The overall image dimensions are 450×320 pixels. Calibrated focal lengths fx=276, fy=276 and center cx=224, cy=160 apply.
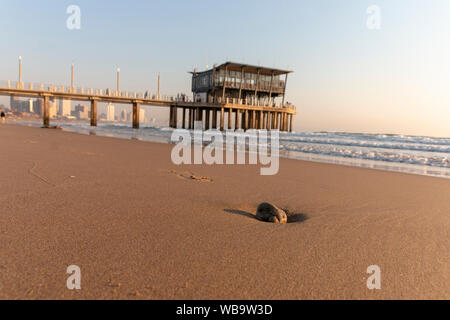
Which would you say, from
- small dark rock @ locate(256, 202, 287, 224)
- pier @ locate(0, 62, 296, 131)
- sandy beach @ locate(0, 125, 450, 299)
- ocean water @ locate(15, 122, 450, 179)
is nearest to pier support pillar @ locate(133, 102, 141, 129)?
pier @ locate(0, 62, 296, 131)

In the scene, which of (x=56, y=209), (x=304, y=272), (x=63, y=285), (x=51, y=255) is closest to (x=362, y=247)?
(x=304, y=272)

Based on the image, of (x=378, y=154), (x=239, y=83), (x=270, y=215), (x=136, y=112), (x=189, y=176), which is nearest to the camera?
(x=270, y=215)

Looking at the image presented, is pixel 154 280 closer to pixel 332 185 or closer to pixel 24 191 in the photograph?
pixel 24 191

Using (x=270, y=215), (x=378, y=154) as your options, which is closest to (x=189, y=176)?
(x=270, y=215)

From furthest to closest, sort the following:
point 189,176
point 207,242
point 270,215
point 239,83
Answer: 1. point 239,83
2. point 189,176
3. point 270,215
4. point 207,242

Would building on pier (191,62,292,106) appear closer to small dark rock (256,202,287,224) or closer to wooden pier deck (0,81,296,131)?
wooden pier deck (0,81,296,131)

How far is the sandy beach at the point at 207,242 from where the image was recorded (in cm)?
168

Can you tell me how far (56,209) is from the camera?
9.60ft

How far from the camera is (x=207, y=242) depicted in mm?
2338

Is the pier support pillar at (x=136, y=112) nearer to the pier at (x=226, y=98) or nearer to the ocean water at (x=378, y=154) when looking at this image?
the pier at (x=226, y=98)

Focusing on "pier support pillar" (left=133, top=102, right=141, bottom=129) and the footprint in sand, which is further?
"pier support pillar" (left=133, top=102, right=141, bottom=129)

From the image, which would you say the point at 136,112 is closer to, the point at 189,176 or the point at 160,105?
the point at 160,105

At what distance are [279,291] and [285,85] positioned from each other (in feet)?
144

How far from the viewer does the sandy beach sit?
1678mm
